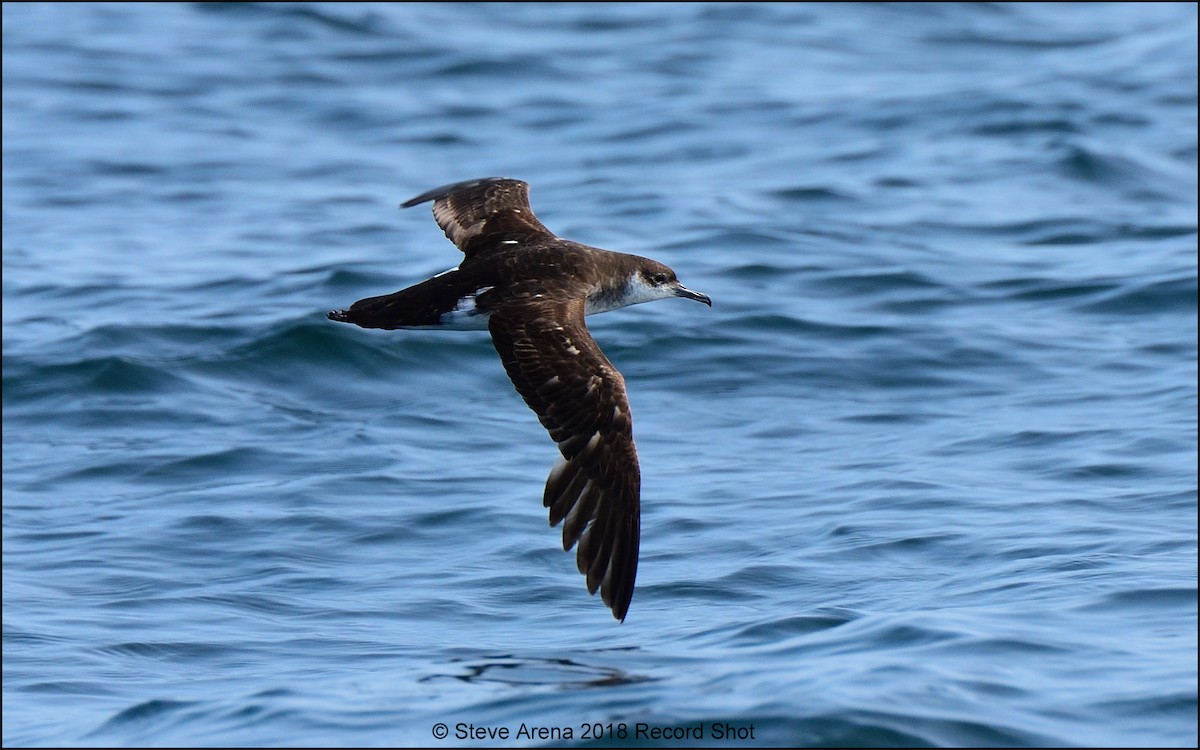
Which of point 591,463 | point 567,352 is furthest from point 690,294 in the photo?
point 591,463

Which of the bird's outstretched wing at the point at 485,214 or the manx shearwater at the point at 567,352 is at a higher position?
the bird's outstretched wing at the point at 485,214

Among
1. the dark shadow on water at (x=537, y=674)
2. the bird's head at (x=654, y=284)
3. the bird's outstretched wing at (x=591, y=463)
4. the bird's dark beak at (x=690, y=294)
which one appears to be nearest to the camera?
the dark shadow on water at (x=537, y=674)

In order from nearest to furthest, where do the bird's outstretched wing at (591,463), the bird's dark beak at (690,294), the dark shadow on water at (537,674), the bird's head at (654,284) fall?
the dark shadow on water at (537,674), the bird's outstretched wing at (591,463), the bird's head at (654,284), the bird's dark beak at (690,294)

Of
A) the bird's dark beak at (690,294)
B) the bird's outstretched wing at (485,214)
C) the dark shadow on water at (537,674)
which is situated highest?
the bird's outstretched wing at (485,214)

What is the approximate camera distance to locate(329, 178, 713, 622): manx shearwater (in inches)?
265

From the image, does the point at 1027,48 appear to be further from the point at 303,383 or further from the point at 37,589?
the point at 37,589

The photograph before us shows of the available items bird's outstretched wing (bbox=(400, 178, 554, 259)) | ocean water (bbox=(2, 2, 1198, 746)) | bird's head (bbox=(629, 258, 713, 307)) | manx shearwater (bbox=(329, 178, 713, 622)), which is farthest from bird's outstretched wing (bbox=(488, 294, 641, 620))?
bird's outstretched wing (bbox=(400, 178, 554, 259))

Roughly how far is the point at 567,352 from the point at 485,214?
206cm

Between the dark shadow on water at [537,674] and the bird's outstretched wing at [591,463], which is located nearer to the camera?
the dark shadow on water at [537,674]

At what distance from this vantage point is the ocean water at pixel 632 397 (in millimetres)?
6168

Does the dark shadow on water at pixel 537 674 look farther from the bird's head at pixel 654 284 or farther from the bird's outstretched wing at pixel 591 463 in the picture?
the bird's head at pixel 654 284

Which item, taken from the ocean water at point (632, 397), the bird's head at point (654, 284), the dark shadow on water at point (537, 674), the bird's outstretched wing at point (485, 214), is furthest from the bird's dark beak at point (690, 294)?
the dark shadow on water at point (537, 674)

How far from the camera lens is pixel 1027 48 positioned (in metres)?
20.5

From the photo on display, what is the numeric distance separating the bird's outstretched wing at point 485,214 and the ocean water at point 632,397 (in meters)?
1.35
